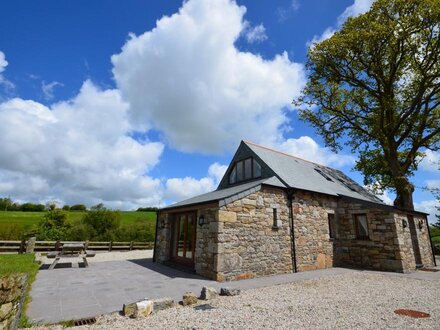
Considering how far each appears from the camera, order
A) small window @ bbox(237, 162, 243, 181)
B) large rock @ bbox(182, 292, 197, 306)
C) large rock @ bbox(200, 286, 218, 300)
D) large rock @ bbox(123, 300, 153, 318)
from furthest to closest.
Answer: small window @ bbox(237, 162, 243, 181) < large rock @ bbox(200, 286, 218, 300) < large rock @ bbox(182, 292, 197, 306) < large rock @ bbox(123, 300, 153, 318)

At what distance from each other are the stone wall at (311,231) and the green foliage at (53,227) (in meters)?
18.0

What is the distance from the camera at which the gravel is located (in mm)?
4254

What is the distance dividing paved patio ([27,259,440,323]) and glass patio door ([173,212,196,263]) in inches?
45.9

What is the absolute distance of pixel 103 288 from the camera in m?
6.83

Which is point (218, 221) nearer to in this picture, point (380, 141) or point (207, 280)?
point (207, 280)

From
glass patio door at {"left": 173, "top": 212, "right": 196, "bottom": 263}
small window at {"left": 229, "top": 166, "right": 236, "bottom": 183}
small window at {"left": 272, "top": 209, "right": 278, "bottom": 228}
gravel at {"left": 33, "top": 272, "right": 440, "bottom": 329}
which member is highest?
small window at {"left": 229, "top": 166, "right": 236, "bottom": 183}

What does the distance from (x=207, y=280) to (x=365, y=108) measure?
15.9m

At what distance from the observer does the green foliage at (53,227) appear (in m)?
18.3

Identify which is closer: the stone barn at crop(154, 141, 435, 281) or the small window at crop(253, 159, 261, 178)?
the stone barn at crop(154, 141, 435, 281)

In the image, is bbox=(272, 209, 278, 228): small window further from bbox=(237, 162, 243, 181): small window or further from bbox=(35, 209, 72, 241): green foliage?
bbox=(35, 209, 72, 241): green foliage

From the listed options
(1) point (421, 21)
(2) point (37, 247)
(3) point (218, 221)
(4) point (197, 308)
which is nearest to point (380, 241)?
(3) point (218, 221)

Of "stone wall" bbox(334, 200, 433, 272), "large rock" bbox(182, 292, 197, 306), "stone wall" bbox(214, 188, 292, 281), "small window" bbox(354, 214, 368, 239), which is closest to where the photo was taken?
"large rock" bbox(182, 292, 197, 306)

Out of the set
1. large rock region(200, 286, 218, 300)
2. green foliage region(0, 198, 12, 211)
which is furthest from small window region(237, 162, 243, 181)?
green foliage region(0, 198, 12, 211)

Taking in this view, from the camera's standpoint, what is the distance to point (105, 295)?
20.0ft
